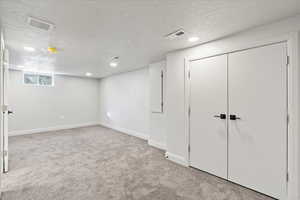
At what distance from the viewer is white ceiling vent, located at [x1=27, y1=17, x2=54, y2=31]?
1766 millimetres

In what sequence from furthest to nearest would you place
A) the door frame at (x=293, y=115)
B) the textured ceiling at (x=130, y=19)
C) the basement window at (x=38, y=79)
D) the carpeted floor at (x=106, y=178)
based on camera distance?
the basement window at (x=38, y=79), the carpeted floor at (x=106, y=178), the door frame at (x=293, y=115), the textured ceiling at (x=130, y=19)

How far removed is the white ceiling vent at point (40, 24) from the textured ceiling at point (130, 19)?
7cm

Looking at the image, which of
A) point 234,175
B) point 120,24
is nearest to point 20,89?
point 120,24

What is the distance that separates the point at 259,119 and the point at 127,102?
432cm

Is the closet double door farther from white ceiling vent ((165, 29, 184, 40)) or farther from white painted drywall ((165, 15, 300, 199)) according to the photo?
white ceiling vent ((165, 29, 184, 40))

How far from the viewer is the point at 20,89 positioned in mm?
5258

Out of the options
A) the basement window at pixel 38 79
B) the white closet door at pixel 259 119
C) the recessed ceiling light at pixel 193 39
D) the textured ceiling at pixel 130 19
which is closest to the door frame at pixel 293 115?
the white closet door at pixel 259 119

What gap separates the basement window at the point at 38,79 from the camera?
5389 millimetres

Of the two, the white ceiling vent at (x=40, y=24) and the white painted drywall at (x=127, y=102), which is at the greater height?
the white ceiling vent at (x=40, y=24)

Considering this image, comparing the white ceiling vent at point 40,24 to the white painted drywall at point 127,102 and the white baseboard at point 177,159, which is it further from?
the white baseboard at point 177,159

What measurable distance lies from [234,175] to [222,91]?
4.70 ft

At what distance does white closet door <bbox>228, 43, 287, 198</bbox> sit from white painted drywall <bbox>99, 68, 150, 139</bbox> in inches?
109

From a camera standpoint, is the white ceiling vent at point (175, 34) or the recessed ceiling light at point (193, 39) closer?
the white ceiling vent at point (175, 34)

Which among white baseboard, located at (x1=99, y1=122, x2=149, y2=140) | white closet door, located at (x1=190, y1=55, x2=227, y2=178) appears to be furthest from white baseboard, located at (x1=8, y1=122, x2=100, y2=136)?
white closet door, located at (x1=190, y1=55, x2=227, y2=178)
